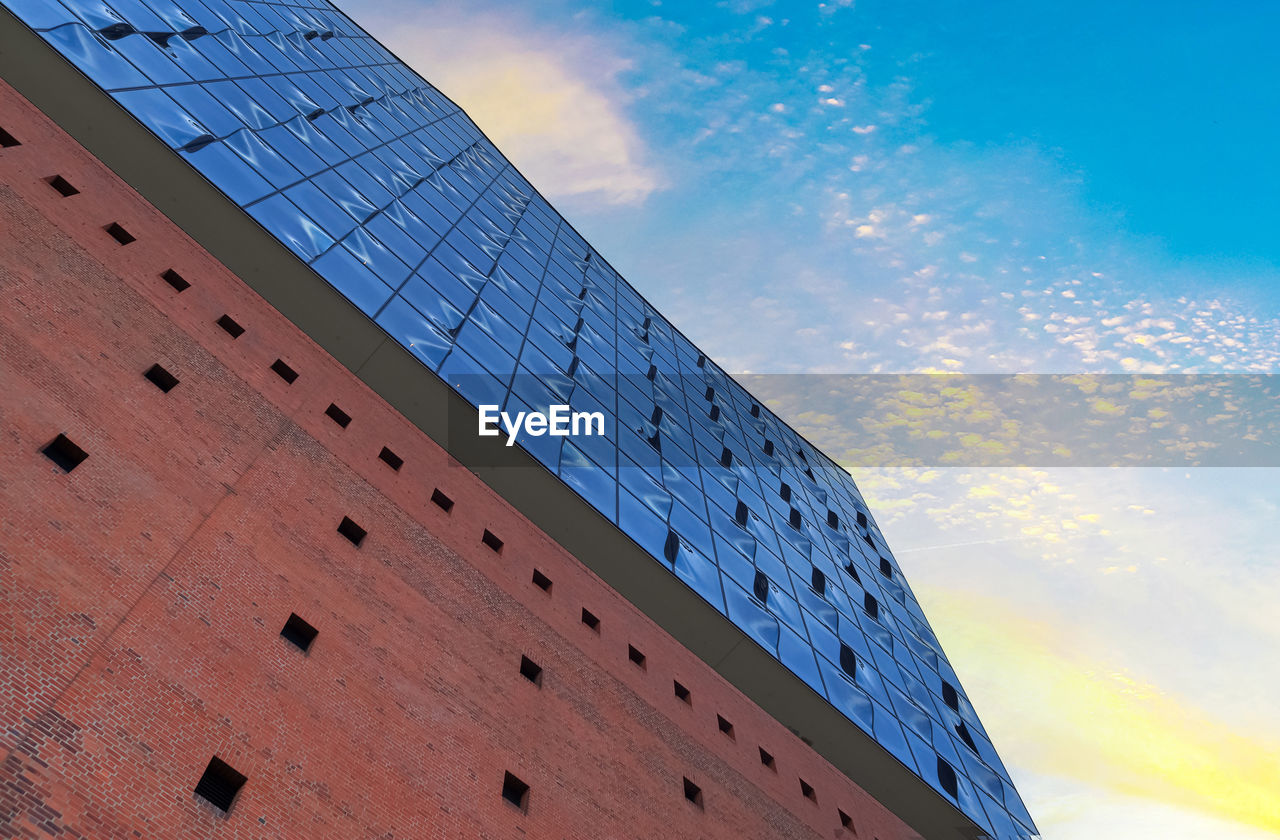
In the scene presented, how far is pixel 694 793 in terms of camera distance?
45.2 feet

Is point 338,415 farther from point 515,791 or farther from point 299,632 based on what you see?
point 515,791

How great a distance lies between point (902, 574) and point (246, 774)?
3012cm

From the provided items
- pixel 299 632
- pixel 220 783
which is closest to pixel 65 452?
pixel 299 632

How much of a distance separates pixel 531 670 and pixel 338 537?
3573 millimetres

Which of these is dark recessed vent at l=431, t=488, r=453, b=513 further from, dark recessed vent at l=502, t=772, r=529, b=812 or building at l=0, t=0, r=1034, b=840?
dark recessed vent at l=502, t=772, r=529, b=812

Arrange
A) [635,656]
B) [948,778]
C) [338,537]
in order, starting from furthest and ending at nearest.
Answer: [948,778] → [635,656] → [338,537]

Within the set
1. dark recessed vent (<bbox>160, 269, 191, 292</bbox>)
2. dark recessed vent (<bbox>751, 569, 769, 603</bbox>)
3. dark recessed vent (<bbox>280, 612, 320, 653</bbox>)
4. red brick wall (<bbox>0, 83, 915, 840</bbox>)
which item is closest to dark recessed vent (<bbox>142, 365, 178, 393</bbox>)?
red brick wall (<bbox>0, 83, 915, 840</bbox>)

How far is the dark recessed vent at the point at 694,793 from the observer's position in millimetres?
13646

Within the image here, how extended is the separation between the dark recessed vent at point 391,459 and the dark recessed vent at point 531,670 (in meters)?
3.77

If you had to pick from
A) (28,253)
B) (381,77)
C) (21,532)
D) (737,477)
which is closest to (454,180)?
(381,77)

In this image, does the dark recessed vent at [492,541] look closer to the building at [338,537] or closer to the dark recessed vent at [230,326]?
the building at [338,537]

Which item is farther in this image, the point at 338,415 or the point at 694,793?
the point at 338,415

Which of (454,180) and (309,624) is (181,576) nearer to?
(309,624)

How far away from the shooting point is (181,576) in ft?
30.5
